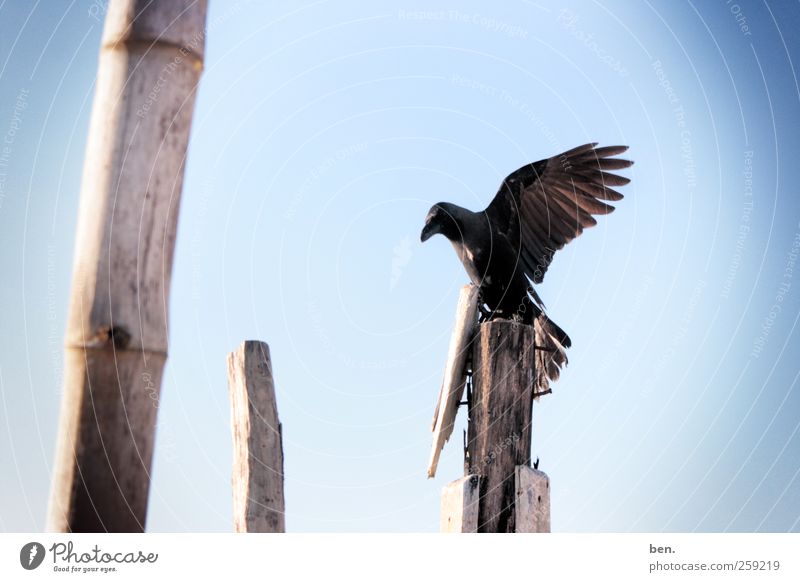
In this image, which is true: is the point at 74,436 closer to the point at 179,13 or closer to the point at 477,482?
the point at 179,13

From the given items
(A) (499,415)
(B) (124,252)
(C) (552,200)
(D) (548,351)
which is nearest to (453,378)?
(A) (499,415)

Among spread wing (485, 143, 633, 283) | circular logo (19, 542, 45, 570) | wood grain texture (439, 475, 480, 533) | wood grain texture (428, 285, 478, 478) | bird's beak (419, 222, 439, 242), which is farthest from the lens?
spread wing (485, 143, 633, 283)

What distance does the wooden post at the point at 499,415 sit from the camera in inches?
157

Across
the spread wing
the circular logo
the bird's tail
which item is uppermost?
the spread wing

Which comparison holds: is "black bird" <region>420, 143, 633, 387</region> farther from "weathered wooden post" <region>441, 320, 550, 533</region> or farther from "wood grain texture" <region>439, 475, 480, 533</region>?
"wood grain texture" <region>439, 475, 480, 533</region>

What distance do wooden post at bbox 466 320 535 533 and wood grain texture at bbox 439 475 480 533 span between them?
3 centimetres

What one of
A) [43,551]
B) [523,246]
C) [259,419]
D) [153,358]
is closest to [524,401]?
[259,419]

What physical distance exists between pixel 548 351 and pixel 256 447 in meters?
2.02

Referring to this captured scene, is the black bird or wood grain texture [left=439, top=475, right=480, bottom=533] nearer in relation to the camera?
wood grain texture [left=439, top=475, right=480, bottom=533]

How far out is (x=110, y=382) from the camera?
52.1 inches

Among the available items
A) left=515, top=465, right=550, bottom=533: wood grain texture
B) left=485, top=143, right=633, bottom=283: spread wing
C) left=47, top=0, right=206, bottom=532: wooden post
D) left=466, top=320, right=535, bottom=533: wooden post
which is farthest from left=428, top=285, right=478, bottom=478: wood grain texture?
left=47, top=0, right=206, bottom=532: wooden post

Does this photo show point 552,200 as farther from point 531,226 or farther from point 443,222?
point 443,222

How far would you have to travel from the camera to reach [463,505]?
12.9 ft

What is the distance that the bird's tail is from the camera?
525cm
